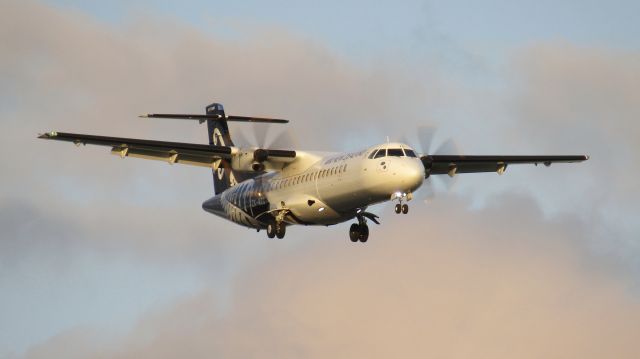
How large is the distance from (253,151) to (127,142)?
Answer: 4246mm

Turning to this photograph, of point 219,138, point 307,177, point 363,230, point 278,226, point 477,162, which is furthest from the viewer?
point 219,138

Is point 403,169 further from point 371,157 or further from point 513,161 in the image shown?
point 513,161

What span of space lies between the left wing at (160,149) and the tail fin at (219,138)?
2.36 m

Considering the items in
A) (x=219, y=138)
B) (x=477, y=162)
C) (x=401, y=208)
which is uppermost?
(x=219, y=138)

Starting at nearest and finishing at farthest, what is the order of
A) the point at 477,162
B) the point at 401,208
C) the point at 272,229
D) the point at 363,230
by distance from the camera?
the point at 401,208 → the point at 272,229 → the point at 363,230 → the point at 477,162

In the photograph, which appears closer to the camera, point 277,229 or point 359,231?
point 277,229

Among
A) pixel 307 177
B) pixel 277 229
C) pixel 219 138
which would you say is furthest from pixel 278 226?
pixel 219 138

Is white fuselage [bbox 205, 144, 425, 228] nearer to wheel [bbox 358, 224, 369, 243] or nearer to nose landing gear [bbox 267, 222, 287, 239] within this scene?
nose landing gear [bbox 267, 222, 287, 239]

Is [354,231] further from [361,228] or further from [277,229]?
[277,229]

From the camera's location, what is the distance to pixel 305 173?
130ft

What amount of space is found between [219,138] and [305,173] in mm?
8478

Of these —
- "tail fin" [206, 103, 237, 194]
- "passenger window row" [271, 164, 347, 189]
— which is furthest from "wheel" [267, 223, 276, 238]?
"tail fin" [206, 103, 237, 194]

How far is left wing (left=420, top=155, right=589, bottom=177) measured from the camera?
41.0 meters

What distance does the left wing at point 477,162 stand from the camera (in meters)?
41.0
